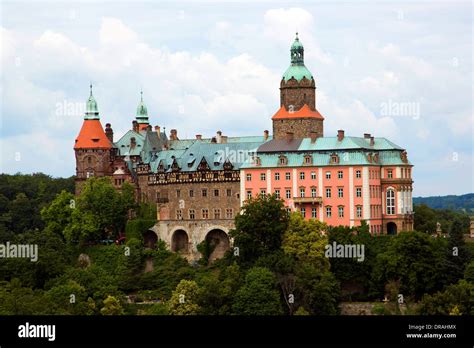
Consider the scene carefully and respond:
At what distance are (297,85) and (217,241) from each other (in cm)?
1260

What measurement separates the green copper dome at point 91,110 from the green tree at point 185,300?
2522 centimetres

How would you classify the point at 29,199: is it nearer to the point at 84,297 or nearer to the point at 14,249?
the point at 14,249

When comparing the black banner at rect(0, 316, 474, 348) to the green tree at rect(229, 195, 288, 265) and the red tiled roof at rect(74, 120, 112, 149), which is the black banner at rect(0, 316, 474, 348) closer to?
the green tree at rect(229, 195, 288, 265)

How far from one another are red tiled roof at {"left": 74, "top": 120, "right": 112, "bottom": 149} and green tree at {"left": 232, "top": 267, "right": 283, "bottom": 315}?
26.0 m

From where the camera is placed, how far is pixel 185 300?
84812mm

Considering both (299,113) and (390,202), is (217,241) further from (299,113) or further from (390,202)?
(390,202)

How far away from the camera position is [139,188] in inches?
4144

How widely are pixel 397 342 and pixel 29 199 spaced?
326 feet

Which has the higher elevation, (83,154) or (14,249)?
(83,154)

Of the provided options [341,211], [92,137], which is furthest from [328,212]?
[92,137]

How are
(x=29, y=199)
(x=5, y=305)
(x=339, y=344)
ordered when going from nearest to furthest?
(x=339, y=344)
(x=5, y=305)
(x=29, y=199)

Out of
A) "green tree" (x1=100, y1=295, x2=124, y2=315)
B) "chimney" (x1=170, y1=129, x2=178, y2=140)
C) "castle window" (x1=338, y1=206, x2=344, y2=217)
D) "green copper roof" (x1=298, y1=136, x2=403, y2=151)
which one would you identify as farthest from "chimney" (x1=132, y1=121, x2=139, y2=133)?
"green tree" (x1=100, y1=295, x2=124, y2=315)

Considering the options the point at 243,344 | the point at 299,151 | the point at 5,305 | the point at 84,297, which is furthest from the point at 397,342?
the point at 299,151

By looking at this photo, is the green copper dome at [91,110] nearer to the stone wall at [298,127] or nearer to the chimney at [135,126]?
the chimney at [135,126]
